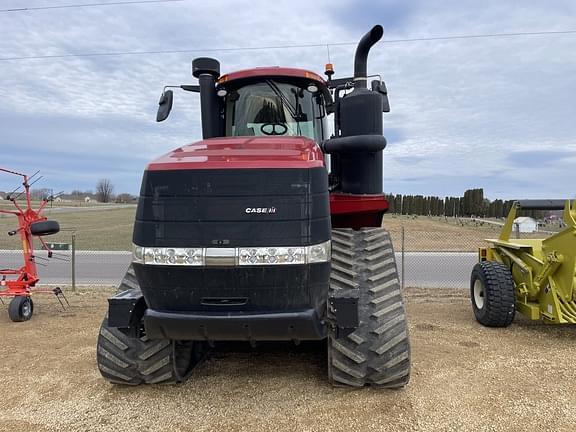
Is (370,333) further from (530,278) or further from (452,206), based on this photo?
(452,206)

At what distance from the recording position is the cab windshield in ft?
15.1

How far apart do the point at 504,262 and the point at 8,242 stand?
73.8ft

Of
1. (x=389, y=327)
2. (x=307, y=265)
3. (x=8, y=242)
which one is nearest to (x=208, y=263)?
(x=307, y=265)

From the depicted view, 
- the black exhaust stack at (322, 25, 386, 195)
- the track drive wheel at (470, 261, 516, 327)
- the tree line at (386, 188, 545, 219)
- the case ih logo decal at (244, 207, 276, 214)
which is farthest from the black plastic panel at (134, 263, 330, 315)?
the tree line at (386, 188, 545, 219)

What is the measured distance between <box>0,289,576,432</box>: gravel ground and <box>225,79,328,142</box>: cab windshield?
221 centimetres

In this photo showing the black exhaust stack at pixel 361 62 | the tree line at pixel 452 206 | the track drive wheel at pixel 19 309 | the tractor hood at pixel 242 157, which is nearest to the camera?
the tractor hood at pixel 242 157

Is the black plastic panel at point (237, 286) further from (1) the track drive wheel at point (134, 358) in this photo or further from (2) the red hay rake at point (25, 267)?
(2) the red hay rake at point (25, 267)

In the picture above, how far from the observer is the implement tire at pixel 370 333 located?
3598 millimetres

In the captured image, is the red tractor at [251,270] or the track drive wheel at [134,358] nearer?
the red tractor at [251,270]

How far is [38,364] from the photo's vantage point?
496 cm

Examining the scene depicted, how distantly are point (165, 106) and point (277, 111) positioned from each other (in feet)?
4.32

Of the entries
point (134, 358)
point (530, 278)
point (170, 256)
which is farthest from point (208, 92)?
point (530, 278)

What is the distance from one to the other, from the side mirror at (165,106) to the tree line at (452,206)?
33476 millimetres

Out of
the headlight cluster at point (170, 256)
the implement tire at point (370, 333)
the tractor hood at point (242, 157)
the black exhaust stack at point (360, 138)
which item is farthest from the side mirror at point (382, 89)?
the headlight cluster at point (170, 256)
